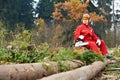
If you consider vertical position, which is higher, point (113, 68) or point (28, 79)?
point (28, 79)

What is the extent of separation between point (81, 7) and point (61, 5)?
4.45 metres

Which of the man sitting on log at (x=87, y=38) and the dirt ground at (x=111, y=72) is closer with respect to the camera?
the dirt ground at (x=111, y=72)

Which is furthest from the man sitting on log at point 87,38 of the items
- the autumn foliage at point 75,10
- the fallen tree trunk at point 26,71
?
the autumn foliage at point 75,10

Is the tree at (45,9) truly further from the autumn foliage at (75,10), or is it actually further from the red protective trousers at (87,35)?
the red protective trousers at (87,35)

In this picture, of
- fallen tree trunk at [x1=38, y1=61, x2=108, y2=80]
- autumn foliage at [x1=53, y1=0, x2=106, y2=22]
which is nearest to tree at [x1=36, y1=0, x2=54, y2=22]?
autumn foliage at [x1=53, y1=0, x2=106, y2=22]

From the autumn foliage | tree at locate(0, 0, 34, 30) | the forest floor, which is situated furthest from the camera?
tree at locate(0, 0, 34, 30)

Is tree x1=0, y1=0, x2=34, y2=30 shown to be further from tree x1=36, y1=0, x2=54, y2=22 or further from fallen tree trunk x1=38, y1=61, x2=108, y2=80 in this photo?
fallen tree trunk x1=38, y1=61, x2=108, y2=80

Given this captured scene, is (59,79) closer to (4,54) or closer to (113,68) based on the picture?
(4,54)

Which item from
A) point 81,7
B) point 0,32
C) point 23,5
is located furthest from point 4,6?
point 0,32

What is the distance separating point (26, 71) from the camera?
5.05 metres

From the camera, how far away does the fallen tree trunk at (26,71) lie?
14.9ft

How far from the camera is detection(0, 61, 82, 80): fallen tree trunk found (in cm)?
454

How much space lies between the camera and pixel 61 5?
4234cm

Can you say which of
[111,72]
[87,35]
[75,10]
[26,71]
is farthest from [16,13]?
[26,71]
